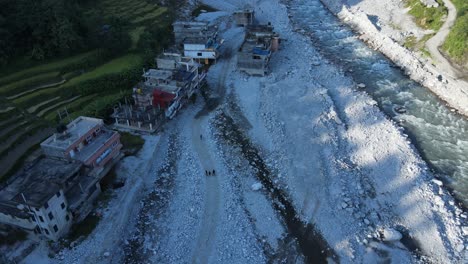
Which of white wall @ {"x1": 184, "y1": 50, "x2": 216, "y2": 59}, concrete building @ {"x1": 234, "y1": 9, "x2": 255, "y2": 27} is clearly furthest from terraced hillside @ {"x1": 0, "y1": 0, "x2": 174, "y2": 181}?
concrete building @ {"x1": 234, "y1": 9, "x2": 255, "y2": 27}

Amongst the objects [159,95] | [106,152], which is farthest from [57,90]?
[106,152]

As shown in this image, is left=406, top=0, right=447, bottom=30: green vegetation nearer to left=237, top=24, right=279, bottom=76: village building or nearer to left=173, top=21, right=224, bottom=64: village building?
left=237, top=24, right=279, bottom=76: village building

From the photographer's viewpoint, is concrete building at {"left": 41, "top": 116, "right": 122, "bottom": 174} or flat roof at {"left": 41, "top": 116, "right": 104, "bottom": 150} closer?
concrete building at {"left": 41, "top": 116, "right": 122, "bottom": 174}

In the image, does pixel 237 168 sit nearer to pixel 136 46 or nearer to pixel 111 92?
pixel 111 92

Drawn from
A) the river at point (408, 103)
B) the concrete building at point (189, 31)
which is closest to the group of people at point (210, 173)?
the river at point (408, 103)

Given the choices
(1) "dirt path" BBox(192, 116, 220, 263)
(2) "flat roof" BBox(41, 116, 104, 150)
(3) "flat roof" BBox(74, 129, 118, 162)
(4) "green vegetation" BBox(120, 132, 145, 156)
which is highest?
(2) "flat roof" BBox(41, 116, 104, 150)

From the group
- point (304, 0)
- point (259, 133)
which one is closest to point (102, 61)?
point (259, 133)
